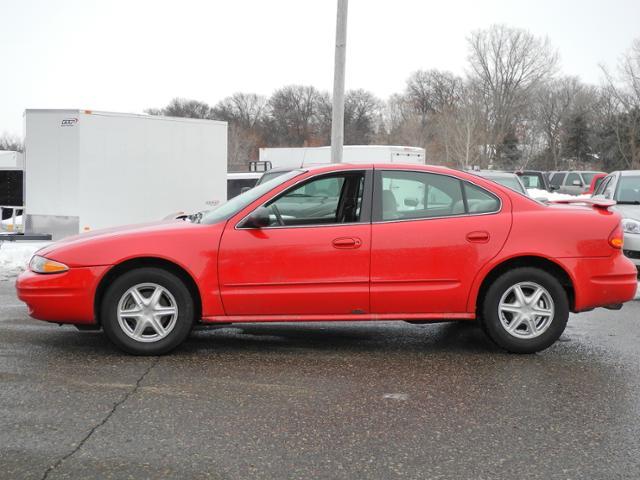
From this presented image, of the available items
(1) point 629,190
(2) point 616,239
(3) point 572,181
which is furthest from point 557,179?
(2) point 616,239

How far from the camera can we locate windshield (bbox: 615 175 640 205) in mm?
10875

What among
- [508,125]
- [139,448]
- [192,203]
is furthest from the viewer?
[508,125]

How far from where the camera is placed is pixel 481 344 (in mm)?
5863

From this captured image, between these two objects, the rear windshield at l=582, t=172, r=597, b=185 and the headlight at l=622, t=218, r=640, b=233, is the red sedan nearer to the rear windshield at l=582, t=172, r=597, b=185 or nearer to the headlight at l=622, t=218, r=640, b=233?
the headlight at l=622, t=218, r=640, b=233

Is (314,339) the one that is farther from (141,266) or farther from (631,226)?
(631,226)

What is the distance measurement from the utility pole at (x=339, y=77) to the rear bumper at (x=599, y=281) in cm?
734

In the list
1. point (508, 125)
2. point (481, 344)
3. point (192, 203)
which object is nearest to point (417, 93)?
point (508, 125)

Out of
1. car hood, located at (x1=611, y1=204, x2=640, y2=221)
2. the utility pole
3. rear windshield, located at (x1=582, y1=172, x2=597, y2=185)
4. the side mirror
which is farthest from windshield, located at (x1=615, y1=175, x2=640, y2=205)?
rear windshield, located at (x1=582, y1=172, x2=597, y2=185)

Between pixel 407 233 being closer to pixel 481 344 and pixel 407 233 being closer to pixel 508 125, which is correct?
pixel 481 344

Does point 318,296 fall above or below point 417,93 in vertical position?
below

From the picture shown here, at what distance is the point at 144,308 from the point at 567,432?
10.3 feet

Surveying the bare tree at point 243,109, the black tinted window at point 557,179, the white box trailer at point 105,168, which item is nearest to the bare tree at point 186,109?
the bare tree at point 243,109

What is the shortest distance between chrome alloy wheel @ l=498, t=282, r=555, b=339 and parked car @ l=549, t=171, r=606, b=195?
89.5ft

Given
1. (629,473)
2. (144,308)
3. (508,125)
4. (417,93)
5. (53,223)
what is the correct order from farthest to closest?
1. (417,93)
2. (508,125)
3. (53,223)
4. (144,308)
5. (629,473)
